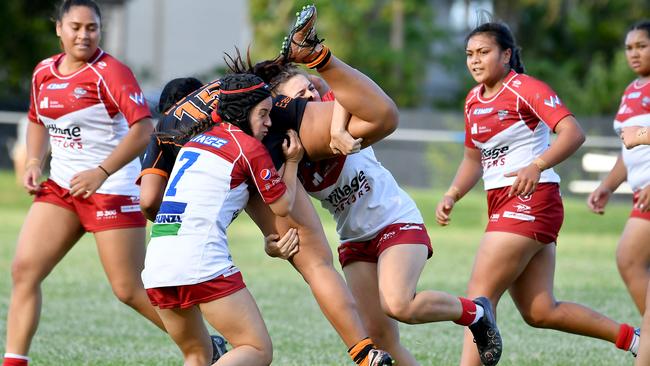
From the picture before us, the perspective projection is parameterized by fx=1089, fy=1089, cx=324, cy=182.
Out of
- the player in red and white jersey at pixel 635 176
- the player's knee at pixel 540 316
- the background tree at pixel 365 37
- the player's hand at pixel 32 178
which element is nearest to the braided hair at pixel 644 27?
the player in red and white jersey at pixel 635 176

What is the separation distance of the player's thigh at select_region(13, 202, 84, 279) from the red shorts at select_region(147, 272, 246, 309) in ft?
4.82

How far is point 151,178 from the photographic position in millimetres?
5250

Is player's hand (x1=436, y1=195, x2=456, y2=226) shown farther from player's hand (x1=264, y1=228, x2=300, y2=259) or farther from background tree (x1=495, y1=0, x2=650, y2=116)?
background tree (x1=495, y1=0, x2=650, y2=116)

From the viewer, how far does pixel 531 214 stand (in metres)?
5.85

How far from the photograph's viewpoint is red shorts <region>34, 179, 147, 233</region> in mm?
6102

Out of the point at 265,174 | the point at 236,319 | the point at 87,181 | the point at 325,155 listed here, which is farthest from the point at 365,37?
the point at 236,319

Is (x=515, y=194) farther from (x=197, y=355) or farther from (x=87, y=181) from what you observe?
(x=87, y=181)

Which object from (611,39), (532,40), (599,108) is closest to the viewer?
(599,108)

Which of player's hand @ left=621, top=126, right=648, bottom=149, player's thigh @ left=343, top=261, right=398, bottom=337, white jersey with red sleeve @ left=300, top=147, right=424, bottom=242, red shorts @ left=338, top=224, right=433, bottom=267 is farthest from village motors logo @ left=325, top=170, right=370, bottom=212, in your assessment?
player's hand @ left=621, top=126, right=648, bottom=149

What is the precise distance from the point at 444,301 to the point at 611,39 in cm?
2674

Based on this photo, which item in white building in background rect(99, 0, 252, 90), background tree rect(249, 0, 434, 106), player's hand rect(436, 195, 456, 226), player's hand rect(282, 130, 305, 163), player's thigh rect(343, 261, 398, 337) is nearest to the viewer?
player's hand rect(282, 130, 305, 163)

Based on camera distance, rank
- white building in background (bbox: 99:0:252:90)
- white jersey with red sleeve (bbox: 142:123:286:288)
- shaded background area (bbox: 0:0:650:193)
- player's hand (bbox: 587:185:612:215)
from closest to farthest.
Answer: white jersey with red sleeve (bbox: 142:123:286:288) → player's hand (bbox: 587:185:612:215) → shaded background area (bbox: 0:0:650:193) → white building in background (bbox: 99:0:252:90)

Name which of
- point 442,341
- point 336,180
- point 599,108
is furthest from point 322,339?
point 599,108

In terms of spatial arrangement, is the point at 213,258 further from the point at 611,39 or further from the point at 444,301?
the point at 611,39
